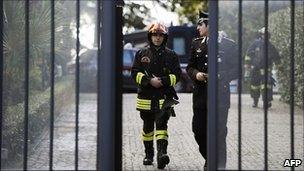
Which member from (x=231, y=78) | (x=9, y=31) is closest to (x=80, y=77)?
(x=9, y=31)

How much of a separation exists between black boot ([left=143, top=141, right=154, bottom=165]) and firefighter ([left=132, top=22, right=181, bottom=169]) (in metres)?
0.21

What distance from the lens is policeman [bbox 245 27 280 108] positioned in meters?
4.34

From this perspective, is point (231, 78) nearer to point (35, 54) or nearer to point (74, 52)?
point (74, 52)

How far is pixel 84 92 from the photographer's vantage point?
437 cm

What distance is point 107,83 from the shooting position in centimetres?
433

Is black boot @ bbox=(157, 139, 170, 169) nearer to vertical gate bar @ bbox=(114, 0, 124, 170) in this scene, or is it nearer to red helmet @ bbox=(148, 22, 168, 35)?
red helmet @ bbox=(148, 22, 168, 35)

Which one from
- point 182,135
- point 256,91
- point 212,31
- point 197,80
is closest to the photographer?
point 212,31

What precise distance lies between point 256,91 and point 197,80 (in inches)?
74.1

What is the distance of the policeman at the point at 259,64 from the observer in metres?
4.34

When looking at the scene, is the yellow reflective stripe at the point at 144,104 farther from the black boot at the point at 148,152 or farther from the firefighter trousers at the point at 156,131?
the black boot at the point at 148,152

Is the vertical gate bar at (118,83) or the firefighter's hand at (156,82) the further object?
the firefighter's hand at (156,82)

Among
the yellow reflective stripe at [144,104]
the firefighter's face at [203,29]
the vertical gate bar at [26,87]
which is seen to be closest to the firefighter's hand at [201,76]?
the firefighter's face at [203,29]

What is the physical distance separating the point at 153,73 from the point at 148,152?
0.95 metres

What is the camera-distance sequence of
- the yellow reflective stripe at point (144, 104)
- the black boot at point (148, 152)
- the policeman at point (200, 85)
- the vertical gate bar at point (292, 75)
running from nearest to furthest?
1. the vertical gate bar at point (292, 75)
2. the policeman at point (200, 85)
3. the yellow reflective stripe at point (144, 104)
4. the black boot at point (148, 152)
